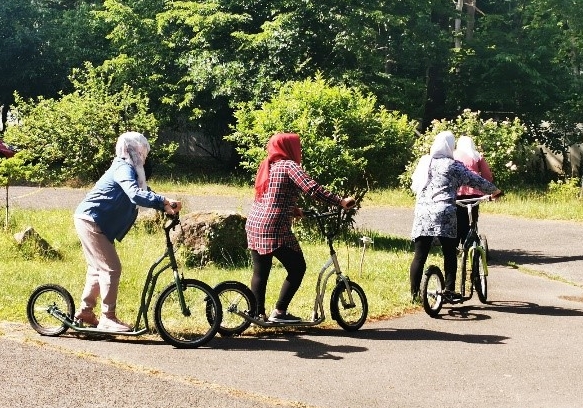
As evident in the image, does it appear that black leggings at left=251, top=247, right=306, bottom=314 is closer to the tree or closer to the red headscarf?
the red headscarf

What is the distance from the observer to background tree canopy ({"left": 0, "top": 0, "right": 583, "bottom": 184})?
3028 centimetres

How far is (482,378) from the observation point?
7523 mm

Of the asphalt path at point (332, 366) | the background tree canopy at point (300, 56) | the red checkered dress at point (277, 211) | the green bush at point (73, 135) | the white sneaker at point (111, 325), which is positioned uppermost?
the background tree canopy at point (300, 56)

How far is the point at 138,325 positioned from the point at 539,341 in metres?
3.59

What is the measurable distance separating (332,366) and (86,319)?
7.36 ft

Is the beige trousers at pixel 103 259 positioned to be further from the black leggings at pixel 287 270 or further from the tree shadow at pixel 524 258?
the tree shadow at pixel 524 258

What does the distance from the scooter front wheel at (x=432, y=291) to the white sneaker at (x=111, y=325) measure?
3.12 meters

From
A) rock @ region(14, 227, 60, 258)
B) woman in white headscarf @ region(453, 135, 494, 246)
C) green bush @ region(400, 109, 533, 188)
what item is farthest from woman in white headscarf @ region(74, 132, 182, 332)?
green bush @ region(400, 109, 533, 188)

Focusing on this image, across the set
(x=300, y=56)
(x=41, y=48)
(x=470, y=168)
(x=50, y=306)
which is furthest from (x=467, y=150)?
(x=41, y=48)

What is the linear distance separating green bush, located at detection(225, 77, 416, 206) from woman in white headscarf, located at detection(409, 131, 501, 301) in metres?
4.74

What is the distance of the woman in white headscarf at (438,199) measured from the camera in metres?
10.0

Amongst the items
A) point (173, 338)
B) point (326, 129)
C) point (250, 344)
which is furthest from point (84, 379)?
point (326, 129)

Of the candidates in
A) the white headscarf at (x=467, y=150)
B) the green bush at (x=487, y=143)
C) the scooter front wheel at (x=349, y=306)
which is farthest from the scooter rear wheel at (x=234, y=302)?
the green bush at (x=487, y=143)

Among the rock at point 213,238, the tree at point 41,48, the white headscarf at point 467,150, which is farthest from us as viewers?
the tree at point 41,48
